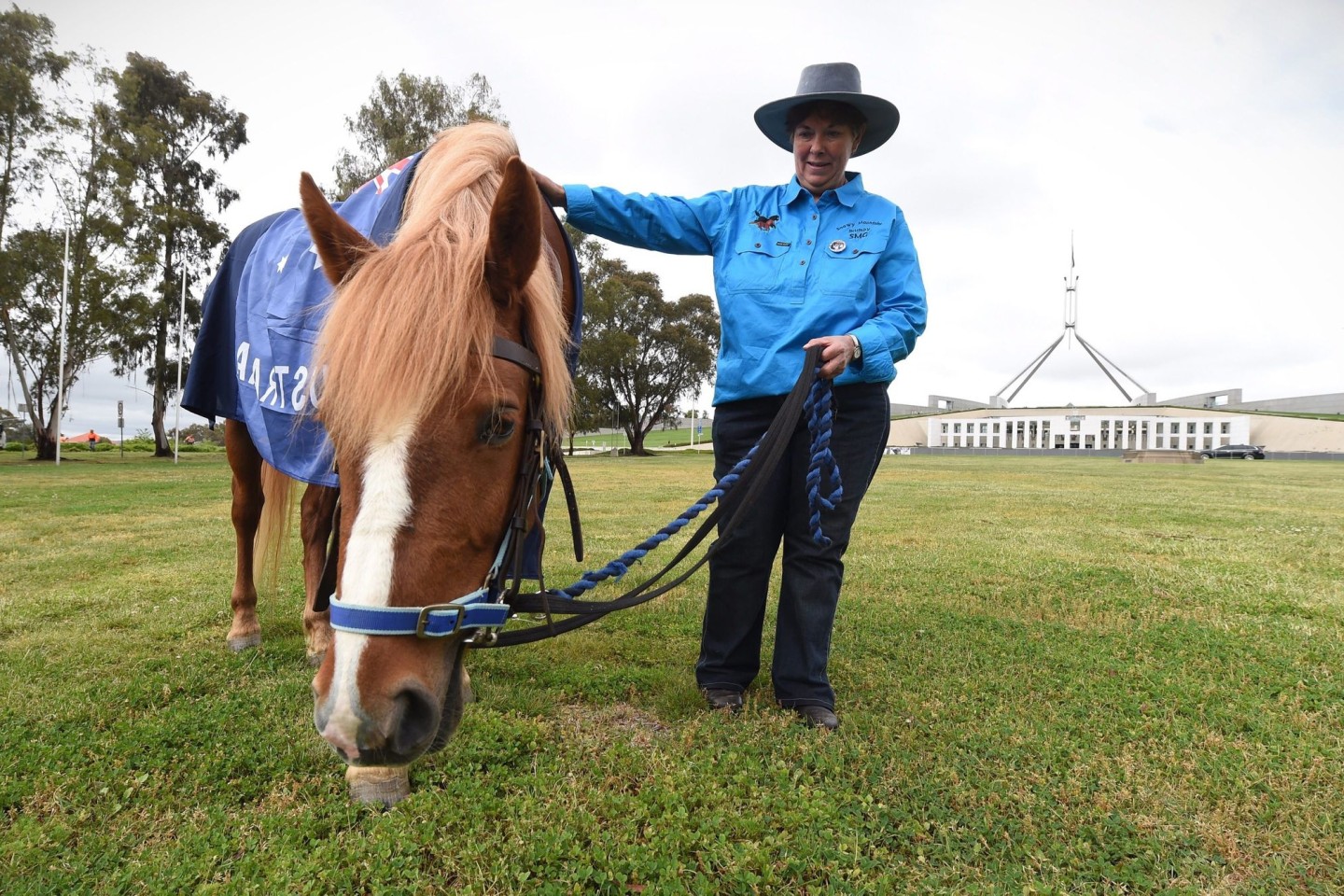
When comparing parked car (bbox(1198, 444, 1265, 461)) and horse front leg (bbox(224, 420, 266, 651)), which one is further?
parked car (bbox(1198, 444, 1265, 461))

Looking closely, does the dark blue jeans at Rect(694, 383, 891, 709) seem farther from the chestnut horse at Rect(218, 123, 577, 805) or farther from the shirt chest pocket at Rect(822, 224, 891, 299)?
the chestnut horse at Rect(218, 123, 577, 805)

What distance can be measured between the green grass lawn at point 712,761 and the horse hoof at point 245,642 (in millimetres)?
94

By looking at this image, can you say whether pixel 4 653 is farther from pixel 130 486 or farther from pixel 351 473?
pixel 130 486

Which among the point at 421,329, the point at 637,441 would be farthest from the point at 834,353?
the point at 637,441

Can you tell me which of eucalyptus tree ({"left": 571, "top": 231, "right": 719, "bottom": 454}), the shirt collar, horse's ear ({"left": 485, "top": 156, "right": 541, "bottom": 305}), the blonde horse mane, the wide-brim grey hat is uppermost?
eucalyptus tree ({"left": 571, "top": 231, "right": 719, "bottom": 454})

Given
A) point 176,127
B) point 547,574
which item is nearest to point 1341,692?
point 547,574

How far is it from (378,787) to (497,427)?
1363 mm

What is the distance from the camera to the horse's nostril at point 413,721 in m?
1.44

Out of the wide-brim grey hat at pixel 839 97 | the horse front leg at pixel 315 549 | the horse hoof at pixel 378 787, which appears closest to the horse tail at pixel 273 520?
the horse front leg at pixel 315 549

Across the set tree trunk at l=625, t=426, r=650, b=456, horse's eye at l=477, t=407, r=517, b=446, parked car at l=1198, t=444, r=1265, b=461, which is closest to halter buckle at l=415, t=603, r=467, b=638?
horse's eye at l=477, t=407, r=517, b=446

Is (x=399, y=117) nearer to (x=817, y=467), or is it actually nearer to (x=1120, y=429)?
(x=817, y=467)

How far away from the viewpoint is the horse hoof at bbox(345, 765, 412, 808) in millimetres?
2184

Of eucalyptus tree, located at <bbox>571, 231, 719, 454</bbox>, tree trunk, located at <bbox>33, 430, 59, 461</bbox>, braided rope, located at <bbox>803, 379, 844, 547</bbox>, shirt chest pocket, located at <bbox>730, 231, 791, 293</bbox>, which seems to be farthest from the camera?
eucalyptus tree, located at <bbox>571, 231, 719, 454</bbox>

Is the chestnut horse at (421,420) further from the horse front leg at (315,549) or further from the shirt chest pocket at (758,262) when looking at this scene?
the horse front leg at (315,549)
